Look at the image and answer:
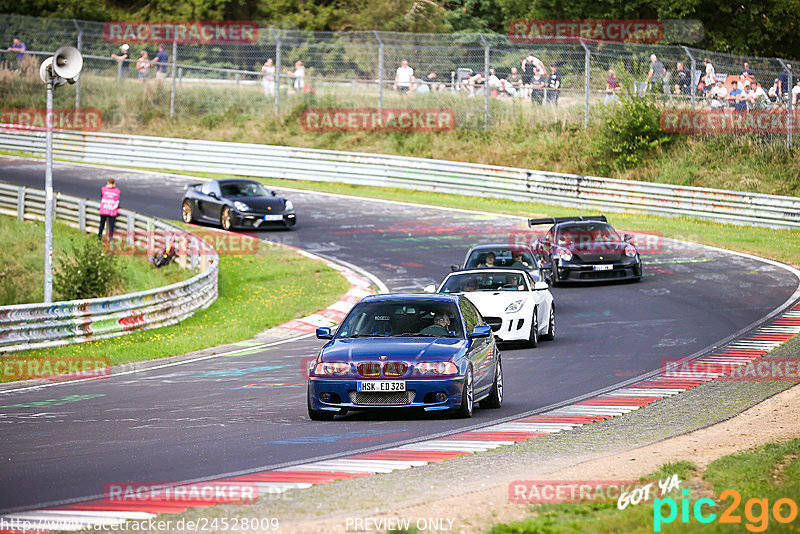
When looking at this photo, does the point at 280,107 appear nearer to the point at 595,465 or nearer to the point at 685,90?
the point at 685,90

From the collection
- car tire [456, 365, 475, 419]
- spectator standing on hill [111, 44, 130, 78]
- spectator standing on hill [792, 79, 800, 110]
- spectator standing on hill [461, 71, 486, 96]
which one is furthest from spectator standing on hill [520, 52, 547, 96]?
car tire [456, 365, 475, 419]

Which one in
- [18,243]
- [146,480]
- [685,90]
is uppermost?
[685,90]

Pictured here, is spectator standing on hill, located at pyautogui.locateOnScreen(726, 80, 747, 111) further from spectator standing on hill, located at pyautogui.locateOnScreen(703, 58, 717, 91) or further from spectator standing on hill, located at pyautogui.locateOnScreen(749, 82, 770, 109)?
spectator standing on hill, located at pyautogui.locateOnScreen(703, 58, 717, 91)

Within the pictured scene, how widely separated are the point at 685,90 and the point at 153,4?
36.7 meters

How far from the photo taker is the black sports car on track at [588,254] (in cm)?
2434

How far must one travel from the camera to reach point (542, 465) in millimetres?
8922

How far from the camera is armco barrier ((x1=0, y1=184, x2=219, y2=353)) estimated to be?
17.5 m

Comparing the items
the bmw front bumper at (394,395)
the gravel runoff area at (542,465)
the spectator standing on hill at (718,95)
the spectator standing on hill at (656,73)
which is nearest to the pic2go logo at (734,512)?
the gravel runoff area at (542,465)

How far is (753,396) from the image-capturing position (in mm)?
12922

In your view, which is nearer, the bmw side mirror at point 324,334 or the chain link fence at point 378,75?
the bmw side mirror at point 324,334

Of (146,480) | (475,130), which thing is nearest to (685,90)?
(475,130)

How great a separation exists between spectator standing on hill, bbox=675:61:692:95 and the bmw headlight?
19.2 m

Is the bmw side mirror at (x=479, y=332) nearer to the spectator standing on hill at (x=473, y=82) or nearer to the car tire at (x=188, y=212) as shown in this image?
the car tire at (x=188, y=212)

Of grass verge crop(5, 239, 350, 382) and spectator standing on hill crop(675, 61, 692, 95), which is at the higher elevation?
spectator standing on hill crop(675, 61, 692, 95)
